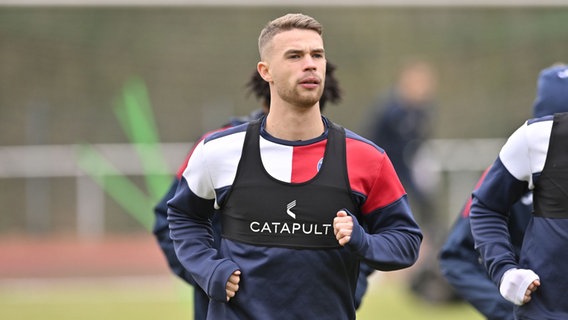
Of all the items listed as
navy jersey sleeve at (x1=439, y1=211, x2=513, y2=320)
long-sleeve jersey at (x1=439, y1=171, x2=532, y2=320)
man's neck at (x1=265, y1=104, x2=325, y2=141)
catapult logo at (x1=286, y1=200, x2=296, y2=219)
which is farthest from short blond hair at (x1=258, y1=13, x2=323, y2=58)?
navy jersey sleeve at (x1=439, y1=211, x2=513, y2=320)

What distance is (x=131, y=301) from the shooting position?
11.3 m

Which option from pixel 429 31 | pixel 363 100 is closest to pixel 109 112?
pixel 363 100

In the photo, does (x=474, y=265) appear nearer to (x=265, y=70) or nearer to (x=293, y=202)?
(x=293, y=202)

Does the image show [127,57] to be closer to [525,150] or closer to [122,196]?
[122,196]

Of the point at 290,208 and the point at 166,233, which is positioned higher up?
the point at 290,208

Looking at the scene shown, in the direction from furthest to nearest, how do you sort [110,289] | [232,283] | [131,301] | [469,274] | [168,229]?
[110,289] → [131,301] → [168,229] → [469,274] → [232,283]

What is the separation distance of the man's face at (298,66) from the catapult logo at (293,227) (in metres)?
0.39

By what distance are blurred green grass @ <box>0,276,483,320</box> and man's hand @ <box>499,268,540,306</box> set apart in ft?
17.5

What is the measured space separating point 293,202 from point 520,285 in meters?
0.89

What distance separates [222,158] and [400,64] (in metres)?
12.1

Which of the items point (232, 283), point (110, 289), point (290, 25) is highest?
point (290, 25)

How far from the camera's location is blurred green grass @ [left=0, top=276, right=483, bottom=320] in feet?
32.9

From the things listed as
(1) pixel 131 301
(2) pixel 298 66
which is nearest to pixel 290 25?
(2) pixel 298 66

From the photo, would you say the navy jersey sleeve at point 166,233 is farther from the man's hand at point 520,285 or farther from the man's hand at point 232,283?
the man's hand at point 520,285
